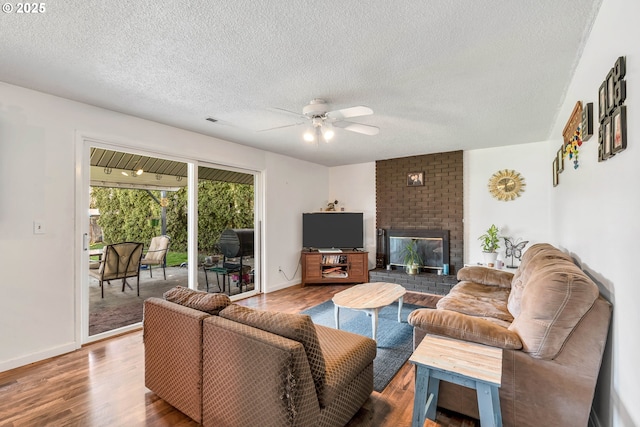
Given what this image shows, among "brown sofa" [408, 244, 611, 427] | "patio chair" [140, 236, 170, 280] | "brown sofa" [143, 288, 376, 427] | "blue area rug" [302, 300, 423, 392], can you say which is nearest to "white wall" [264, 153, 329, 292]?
"blue area rug" [302, 300, 423, 392]

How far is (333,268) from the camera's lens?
5539 millimetres

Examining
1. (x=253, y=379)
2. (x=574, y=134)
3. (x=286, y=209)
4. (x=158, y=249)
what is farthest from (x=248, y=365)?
(x=286, y=209)

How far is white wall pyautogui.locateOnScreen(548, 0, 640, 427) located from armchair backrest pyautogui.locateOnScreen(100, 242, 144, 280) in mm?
4387

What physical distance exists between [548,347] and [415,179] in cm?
410

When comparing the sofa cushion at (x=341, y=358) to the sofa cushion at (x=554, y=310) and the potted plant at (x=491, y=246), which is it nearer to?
the sofa cushion at (x=554, y=310)

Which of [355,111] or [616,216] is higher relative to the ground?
[355,111]

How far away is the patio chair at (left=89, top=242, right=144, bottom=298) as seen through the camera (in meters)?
3.55

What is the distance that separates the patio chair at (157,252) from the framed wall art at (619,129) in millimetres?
4350

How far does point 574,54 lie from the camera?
6.68 ft

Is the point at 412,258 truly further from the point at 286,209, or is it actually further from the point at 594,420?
the point at 594,420

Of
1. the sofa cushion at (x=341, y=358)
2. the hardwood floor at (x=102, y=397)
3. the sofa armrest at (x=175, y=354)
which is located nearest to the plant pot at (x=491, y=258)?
the hardwood floor at (x=102, y=397)

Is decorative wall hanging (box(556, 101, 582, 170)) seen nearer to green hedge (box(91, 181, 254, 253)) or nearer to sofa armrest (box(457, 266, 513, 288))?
sofa armrest (box(457, 266, 513, 288))

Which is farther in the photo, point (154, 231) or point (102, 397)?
point (154, 231)

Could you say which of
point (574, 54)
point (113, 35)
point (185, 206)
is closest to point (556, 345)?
point (574, 54)
